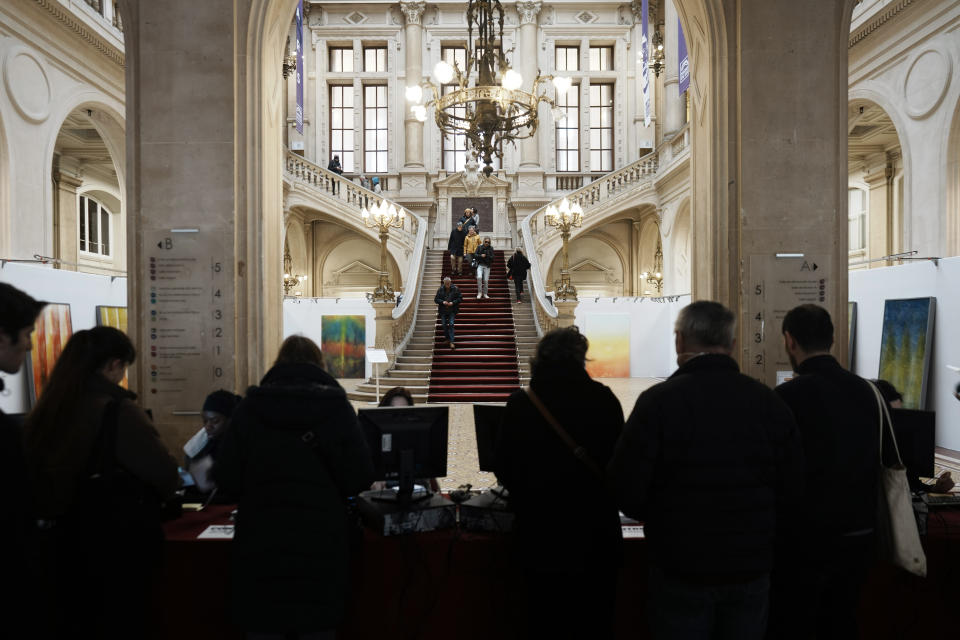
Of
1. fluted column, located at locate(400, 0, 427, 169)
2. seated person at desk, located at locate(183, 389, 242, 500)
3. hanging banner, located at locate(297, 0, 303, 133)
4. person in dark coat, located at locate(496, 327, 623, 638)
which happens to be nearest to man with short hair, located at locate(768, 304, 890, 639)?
person in dark coat, located at locate(496, 327, 623, 638)

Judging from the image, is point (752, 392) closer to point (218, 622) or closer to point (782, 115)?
point (218, 622)

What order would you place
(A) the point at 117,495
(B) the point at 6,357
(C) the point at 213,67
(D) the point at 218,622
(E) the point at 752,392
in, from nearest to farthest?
1. (B) the point at 6,357
2. (E) the point at 752,392
3. (A) the point at 117,495
4. (D) the point at 218,622
5. (C) the point at 213,67

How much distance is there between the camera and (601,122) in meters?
21.4

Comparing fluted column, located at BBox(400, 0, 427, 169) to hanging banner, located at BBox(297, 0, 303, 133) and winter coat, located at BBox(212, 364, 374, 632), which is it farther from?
winter coat, located at BBox(212, 364, 374, 632)

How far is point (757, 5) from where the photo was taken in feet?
14.6

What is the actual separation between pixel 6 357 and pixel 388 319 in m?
10.5

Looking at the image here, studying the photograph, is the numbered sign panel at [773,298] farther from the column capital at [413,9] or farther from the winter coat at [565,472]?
the column capital at [413,9]

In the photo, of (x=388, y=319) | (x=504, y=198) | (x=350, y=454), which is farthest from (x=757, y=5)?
(x=504, y=198)

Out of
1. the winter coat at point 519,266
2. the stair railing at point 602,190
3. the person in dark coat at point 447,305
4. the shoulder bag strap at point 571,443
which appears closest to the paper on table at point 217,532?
the shoulder bag strap at point 571,443

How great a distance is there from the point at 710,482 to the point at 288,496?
1333 mm

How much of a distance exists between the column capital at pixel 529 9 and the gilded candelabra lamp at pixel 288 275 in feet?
35.8

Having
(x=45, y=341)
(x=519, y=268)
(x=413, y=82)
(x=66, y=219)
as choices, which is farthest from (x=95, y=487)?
(x=413, y=82)

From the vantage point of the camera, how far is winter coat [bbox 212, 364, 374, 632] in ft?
6.51

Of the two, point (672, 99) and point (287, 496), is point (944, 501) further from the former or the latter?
point (672, 99)
